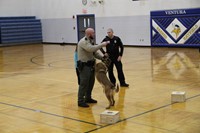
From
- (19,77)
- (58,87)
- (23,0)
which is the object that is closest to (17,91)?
(58,87)

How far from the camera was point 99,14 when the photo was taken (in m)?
27.3

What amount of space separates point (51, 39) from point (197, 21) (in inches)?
564

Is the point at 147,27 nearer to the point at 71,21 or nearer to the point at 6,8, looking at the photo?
the point at 71,21

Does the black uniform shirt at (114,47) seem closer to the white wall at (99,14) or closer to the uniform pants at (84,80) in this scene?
the uniform pants at (84,80)

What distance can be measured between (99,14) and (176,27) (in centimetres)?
684

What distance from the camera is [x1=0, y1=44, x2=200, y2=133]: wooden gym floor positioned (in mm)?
7195

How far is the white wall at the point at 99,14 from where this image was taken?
24406 mm

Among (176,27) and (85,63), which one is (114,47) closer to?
(85,63)

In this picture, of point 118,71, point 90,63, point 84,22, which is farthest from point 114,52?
point 84,22

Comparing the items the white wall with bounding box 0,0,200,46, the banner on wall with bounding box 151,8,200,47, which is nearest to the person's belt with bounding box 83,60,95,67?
the banner on wall with bounding box 151,8,200,47

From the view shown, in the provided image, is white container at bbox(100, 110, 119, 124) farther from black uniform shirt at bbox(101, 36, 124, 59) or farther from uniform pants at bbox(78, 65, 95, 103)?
black uniform shirt at bbox(101, 36, 124, 59)

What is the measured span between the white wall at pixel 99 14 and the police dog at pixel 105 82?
48.0ft

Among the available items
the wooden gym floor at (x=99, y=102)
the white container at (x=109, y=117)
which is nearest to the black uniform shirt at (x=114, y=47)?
the wooden gym floor at (x=99, y=102)

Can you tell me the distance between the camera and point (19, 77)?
14.1 meters
